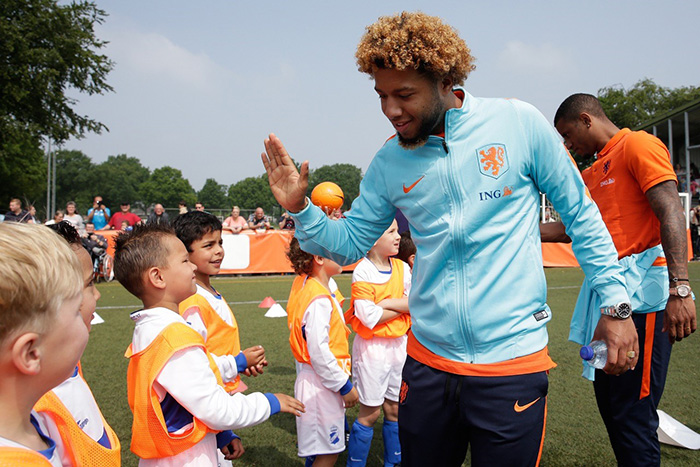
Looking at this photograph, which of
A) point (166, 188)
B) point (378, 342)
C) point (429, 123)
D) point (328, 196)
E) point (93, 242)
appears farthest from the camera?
point (166, 188)

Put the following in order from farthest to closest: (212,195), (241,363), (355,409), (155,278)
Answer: (212,195)
(355,409)
(241,363)
(155,278)

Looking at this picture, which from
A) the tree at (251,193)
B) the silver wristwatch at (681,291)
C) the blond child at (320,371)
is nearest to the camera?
the silver wristwatch at (681,291)

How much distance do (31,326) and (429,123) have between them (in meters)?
1.53

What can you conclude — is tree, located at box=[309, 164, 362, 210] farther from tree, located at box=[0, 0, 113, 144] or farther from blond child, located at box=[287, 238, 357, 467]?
blond child, located at box=[287, 238, 357, 467]

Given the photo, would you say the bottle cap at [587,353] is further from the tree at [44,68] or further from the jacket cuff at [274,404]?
the tree at [44,68]

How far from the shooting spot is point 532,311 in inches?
74.7

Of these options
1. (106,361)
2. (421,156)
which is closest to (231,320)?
(421,156)

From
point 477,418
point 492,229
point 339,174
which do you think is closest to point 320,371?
point 477,418

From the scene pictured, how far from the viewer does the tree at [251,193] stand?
346 feet

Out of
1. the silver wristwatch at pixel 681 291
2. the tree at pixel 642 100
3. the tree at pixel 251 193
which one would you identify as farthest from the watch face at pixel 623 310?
the tree at pixel 251 193

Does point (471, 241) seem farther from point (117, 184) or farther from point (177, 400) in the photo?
point (117, 184)

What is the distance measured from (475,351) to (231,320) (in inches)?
76.0

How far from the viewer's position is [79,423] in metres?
1.77

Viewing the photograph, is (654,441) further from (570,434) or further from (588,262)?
(570,434)
